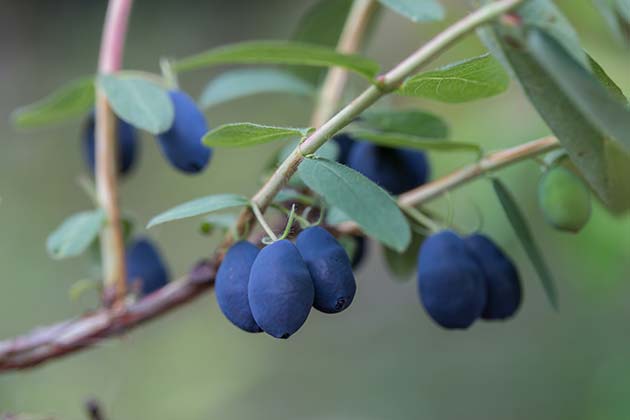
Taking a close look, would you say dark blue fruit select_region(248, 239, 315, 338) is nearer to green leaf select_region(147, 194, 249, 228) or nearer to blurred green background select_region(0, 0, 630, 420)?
green leaf select_region(147, 194, 249, 228)

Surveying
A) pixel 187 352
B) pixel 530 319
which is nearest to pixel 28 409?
pixel 187 352

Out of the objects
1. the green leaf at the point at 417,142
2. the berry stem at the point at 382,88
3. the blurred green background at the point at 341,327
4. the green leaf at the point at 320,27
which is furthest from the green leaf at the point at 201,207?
the blurred green background at the point at 341,327

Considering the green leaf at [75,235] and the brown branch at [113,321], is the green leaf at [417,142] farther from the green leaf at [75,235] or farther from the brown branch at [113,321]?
the green leaf at [75,235]

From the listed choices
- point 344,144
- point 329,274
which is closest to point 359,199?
point 329,274

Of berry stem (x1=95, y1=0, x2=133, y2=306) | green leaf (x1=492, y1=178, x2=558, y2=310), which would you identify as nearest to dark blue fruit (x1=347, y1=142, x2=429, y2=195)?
green leaf (x1=492, y1=178, x2=558, y2=310)

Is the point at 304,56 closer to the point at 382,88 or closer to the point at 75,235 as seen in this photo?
the point at 382,88

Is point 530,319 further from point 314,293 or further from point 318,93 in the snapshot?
point 314,293

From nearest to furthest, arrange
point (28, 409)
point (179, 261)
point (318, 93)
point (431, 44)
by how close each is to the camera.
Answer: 1. point (431, 44)
2. point (318, 93)
3. point (28, 409)
4. point (179, 261)

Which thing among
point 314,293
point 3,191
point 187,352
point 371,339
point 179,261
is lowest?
point 371,339
